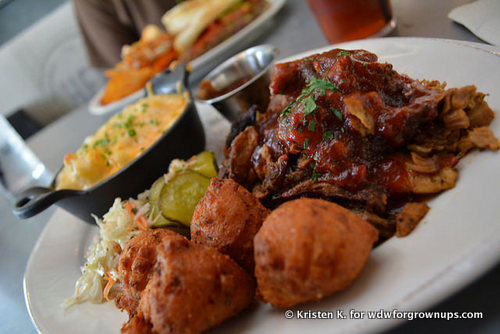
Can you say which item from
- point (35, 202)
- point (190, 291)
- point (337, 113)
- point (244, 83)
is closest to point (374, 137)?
point (337, 113)

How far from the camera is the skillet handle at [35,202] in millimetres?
2404

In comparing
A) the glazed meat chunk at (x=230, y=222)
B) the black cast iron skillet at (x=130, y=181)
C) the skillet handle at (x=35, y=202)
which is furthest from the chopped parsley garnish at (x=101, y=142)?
the glazed meat chunk at (x=230, y=222)

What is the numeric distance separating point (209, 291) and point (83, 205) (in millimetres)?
1752

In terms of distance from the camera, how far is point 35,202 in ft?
7.84

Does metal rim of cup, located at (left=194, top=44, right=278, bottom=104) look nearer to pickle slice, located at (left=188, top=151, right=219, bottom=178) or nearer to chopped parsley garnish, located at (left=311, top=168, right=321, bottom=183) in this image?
pickle slice, located at (left=188, top=151, right=219, bottom=178)

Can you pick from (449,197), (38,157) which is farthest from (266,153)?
(38,157)

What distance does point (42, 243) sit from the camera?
10.0 ft

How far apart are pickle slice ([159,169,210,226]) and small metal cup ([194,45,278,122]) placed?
2.58ft

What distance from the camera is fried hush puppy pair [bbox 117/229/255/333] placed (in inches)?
55.9

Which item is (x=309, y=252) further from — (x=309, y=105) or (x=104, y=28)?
(x=104, y=28)

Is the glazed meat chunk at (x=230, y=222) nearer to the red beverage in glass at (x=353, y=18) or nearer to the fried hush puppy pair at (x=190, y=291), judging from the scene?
the fried hush puppy pair at (x=190, y=291)

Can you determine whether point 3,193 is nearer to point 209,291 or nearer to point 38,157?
point 38,157

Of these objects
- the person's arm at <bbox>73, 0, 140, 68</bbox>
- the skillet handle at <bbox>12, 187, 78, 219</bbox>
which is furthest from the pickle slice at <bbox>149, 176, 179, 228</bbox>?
the person's arm at <bbox>73, 0, 140, 68</bbox>

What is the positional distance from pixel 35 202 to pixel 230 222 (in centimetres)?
152
